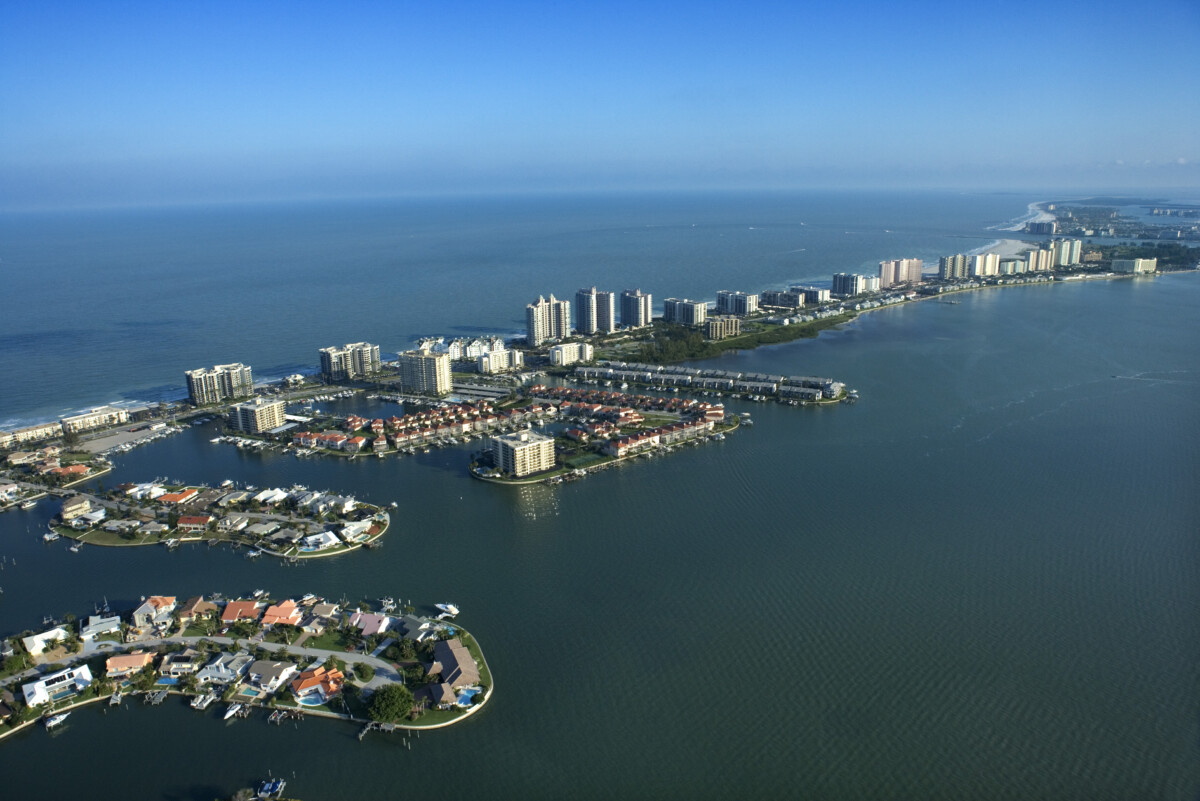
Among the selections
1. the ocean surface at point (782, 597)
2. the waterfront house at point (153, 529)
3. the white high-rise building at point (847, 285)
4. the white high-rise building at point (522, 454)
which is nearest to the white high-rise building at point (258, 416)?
the ocean surface at point (782, 597)

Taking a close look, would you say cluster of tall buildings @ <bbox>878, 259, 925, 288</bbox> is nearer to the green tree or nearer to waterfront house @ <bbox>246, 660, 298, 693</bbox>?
the green tree

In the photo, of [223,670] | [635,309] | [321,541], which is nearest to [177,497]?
[321,541]

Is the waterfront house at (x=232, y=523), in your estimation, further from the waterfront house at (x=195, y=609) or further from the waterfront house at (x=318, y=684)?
the waterfront house at (x=318, y=684)

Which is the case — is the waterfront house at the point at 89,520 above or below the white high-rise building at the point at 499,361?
below

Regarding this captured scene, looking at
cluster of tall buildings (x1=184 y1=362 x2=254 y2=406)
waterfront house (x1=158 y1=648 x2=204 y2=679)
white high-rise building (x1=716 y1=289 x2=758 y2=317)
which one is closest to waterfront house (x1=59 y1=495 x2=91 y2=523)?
waterfront house (x1=158 y1=648 x2=204 y2=679)

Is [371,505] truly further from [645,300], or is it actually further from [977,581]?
[645,300]

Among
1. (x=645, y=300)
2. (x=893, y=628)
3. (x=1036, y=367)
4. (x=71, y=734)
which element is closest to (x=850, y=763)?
(x=893, y=628)
